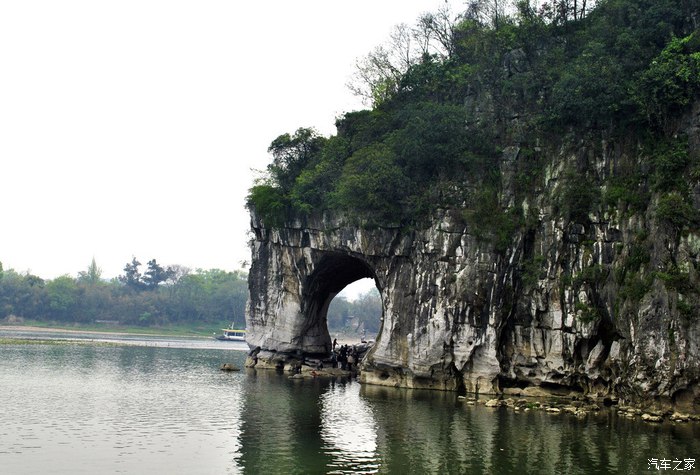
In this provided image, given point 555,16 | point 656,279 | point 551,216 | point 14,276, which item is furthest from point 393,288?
point 14,276

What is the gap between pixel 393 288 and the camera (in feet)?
140

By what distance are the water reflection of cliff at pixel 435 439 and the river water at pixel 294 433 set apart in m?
0.07

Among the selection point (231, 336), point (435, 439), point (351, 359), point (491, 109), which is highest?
point (491, 109)

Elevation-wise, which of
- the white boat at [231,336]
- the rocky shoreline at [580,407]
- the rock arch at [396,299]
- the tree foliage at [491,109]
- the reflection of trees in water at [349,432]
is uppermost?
the tree foliage at [491,109]

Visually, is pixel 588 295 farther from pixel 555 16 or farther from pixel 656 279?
pixel 555 16

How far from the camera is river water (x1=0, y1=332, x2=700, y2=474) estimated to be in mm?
21578

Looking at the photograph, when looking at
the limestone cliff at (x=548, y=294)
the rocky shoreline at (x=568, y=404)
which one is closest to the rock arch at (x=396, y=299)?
the limestone cliff at (x=548, y=294)

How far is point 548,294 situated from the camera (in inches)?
1439

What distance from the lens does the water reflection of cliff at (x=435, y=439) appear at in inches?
864

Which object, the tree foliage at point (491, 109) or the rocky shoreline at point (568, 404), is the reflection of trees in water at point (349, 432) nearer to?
the rocky shoreline at point (568, 404)

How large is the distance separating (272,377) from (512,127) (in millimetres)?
22190

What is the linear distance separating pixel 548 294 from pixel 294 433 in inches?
651
